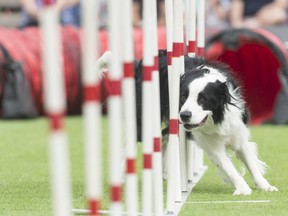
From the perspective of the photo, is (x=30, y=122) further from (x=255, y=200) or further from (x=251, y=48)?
(x=255, y=200)

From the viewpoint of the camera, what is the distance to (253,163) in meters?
6.68

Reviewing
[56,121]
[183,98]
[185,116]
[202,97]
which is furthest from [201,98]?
[56,121]

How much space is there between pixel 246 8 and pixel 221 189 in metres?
9.38

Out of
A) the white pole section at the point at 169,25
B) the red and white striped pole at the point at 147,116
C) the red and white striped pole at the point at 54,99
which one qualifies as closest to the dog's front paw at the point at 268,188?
the white pole section at the point at 169,25

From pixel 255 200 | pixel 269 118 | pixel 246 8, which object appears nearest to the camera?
pixel 255 200

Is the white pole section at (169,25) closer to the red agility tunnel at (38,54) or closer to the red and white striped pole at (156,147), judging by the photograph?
the red and white striped pole at (156,147)

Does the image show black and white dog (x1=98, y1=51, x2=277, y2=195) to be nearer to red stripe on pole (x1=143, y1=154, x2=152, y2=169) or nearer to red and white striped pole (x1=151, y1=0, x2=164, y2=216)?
red and white striped pole (x1=151, y1=0, x2=164, y2=216)

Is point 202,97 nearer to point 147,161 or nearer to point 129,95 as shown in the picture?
point 147,161

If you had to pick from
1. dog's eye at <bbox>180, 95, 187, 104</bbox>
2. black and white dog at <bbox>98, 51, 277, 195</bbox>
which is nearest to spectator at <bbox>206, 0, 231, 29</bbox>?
black and white dog at <bbox>98, 51, 277, 195</bbox>

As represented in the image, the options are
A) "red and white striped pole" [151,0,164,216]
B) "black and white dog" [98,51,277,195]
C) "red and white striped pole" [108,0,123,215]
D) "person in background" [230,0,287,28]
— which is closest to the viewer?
"red and white striped pole" [108,0,123,215]

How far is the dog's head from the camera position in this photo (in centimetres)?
620

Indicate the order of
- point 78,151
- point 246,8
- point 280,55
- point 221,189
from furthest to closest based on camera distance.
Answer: point 246,8, point 280,55, point 78,151, point 221,189

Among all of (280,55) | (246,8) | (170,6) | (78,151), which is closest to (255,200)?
(170,6)

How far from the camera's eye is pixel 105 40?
13594mm
